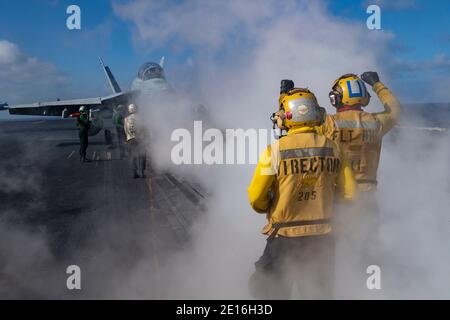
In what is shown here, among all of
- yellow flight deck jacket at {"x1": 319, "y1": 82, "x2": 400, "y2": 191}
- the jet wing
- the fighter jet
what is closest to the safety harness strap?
yellow flight deck jacket at {"x1": 319, "y1": 82, "x2": 400, "y2": 191}

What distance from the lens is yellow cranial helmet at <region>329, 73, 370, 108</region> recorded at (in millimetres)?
4023

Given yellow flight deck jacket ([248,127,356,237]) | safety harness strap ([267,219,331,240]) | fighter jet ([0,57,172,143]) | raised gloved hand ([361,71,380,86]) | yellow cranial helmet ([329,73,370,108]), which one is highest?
fighter jet ([0,57,172,143])

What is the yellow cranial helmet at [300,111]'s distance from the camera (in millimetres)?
2883

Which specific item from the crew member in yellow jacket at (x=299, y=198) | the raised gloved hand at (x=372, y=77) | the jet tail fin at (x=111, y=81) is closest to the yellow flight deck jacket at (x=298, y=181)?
the crew member in yellow jacket at (x=299, y=198)

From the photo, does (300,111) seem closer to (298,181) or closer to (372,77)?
(298,181)

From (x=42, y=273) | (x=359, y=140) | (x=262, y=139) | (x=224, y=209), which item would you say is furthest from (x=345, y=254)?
(x=262, y=139)

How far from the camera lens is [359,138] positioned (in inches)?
157

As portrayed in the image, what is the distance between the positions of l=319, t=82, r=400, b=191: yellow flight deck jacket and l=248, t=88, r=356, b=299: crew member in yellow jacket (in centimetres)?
98

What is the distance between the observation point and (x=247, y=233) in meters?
5.64

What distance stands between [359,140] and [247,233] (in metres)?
2.26

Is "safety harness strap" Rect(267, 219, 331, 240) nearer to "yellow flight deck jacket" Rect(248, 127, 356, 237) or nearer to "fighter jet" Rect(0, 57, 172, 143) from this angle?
"yellow flight deck jacket" Rect(248, 127, 356, 237)

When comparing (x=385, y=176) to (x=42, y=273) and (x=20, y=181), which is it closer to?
(x=42, y=273)

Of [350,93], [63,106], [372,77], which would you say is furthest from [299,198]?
[63,106]

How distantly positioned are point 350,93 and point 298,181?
1.58 m
